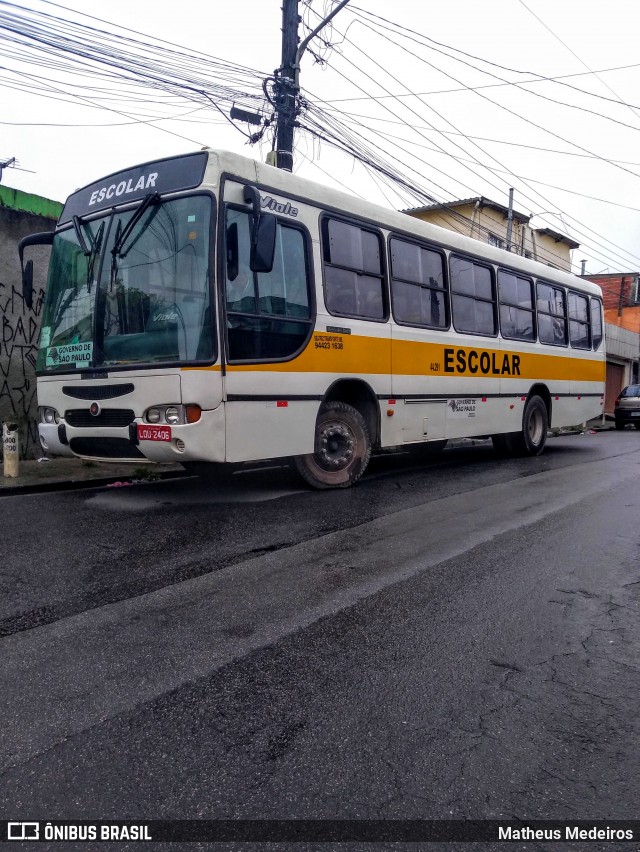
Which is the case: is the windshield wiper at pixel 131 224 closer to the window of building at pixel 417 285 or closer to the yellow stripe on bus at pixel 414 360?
the yellow stripe on bus at pixel 414 360

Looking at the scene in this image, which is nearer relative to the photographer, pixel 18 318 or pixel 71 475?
pixel 71 475

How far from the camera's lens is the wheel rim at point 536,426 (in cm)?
1221

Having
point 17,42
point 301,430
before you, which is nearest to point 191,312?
point 301,430

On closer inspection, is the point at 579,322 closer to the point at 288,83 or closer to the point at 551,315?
the point at 551,315

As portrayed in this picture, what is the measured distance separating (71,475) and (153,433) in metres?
3.06

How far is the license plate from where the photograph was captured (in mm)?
6223

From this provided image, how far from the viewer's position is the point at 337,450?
310 inches

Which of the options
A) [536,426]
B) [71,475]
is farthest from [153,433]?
[536,426]

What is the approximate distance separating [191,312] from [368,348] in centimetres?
250

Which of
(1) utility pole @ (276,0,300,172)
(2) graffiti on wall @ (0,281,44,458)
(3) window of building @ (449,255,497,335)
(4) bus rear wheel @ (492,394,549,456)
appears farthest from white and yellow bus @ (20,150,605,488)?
(1) utility pole @ (276,0,300,172)

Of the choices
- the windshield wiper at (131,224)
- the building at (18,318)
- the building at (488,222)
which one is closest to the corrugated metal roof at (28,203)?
the building at (18,318)

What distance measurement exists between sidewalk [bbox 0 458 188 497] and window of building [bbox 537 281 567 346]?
273 inches

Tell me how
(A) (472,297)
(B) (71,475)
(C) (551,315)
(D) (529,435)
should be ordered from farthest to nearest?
(C) (551,315) → (D) (529,435) → (A) (472,297) → (B) (71,475)

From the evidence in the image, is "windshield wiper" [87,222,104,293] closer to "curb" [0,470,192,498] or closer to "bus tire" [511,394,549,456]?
"curb" [0,470,192,498]
